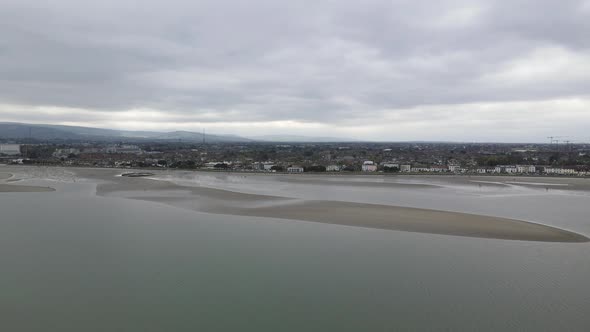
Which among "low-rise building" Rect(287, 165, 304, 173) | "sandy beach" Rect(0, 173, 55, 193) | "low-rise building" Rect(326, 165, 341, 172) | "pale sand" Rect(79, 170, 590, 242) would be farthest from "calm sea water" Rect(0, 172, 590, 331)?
"low-rise building" Rect(326, 165, 341, 172)

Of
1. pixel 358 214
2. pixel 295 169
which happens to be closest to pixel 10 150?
pixel 295 169

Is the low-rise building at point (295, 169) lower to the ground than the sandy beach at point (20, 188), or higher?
higher

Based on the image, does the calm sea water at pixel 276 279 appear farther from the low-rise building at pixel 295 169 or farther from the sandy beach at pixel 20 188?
the low-rise building at pixel 295 169

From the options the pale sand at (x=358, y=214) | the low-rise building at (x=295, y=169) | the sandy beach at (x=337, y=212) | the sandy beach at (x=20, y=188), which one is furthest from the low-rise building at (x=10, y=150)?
the pale sand at (x=358, y=214)

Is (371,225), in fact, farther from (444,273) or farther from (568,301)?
(568,301)

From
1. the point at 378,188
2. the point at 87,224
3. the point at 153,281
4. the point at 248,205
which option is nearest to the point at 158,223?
the point at 87,224

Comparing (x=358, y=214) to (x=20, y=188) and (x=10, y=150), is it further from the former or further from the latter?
(x=10, y=150)
